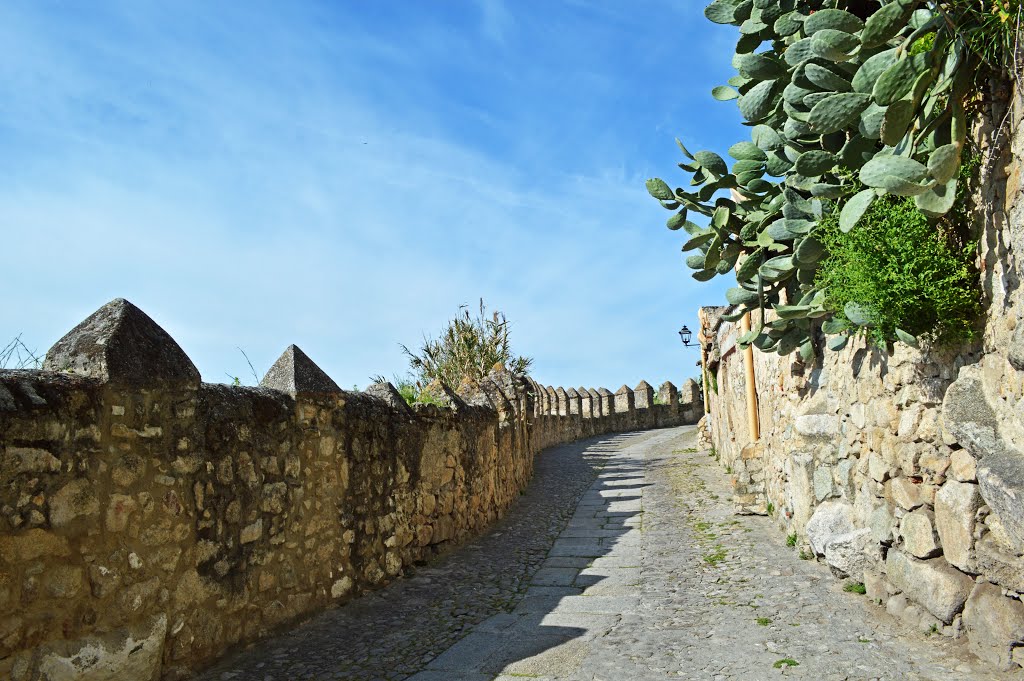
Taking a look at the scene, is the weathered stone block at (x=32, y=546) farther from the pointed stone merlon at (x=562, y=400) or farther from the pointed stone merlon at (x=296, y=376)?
the pointed stone merlon at (x=562, y=400)

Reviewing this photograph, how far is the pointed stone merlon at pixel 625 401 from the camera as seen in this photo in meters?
23.3

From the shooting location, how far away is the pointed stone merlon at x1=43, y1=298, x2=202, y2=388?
3.53 meters

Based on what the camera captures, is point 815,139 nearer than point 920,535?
No

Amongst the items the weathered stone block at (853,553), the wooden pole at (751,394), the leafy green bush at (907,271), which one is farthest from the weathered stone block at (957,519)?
the wooden pole at (751,394)

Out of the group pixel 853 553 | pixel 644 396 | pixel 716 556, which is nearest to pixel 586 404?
pixel 644 396

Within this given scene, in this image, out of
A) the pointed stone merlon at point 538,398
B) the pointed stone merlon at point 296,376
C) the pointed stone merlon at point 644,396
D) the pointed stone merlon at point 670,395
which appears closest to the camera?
the pointed stone merlon at point 296,376

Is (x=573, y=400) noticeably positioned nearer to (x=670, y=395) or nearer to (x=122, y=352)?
(x=670, y=395)

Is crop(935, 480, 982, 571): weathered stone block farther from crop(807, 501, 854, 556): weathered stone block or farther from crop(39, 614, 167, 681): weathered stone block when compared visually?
crop(39, 614, 167, 681): weathered stone block

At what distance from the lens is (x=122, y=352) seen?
3633 millimetres

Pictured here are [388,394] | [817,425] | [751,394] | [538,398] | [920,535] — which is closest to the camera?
[920,535]

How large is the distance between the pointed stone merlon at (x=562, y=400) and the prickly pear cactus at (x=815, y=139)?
15002 mm

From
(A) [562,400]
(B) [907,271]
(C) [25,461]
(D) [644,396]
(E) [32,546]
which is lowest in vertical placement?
(E) [32,546]

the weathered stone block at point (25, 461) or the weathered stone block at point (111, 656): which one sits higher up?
the weathered stone block at point (25, 461)

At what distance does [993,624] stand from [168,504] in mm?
3982
